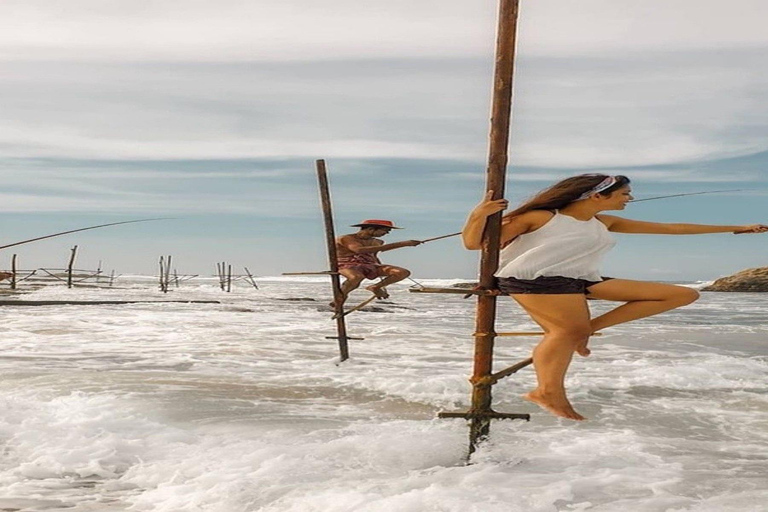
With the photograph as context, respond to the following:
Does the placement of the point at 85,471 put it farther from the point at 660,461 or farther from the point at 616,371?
the point at 616,371

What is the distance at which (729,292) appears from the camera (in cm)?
6769

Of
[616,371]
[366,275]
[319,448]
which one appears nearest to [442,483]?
[319,448]

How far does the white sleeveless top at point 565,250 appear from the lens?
177 inches

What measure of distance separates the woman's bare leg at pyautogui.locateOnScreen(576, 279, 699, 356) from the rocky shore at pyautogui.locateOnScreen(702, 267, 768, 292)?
228 ft

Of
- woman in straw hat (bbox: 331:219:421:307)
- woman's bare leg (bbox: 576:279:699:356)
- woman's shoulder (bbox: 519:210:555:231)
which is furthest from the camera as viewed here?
woman in straw hat (bbox: 331:219:421:307)

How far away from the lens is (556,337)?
4543 mm

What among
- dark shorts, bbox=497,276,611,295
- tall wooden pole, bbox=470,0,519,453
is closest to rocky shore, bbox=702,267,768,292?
tall wooden pole, bbox=470,0,519,453

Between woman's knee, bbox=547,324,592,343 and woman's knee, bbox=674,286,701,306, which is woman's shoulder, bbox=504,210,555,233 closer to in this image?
woman's knee, bbox=547,324,592,343

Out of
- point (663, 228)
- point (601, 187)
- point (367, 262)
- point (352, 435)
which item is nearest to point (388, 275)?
point (367, 262)

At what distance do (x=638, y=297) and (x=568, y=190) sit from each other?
0.73m

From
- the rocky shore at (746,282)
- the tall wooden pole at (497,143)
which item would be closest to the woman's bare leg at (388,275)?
the tall wooden pole at (497,143)

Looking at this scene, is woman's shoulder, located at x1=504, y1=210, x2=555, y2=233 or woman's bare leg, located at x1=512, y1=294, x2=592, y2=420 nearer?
woman's bare leg, located at x1=512, y1=294, x2=592, y2=420

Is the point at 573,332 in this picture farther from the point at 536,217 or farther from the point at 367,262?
the point at 367,262

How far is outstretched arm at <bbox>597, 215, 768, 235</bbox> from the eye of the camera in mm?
4770
